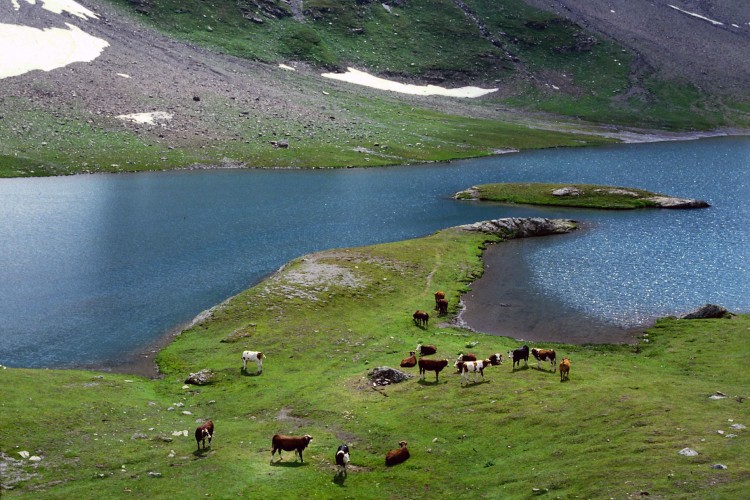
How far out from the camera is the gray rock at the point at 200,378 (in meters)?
48.2

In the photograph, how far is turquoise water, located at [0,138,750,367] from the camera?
211 ft

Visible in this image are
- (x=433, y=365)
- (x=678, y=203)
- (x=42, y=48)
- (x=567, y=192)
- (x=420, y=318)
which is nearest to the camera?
(x=433, y=365)

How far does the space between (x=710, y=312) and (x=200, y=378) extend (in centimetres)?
4515

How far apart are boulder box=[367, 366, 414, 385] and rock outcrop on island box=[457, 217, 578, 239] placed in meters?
55.5

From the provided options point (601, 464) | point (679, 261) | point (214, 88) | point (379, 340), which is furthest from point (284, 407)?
point (214, 88)

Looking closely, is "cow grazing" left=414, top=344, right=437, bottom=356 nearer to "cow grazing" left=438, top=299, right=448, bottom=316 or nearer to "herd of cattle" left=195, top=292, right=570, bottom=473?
"herd of cattle" left=195, top=292, right=570, bottom=473

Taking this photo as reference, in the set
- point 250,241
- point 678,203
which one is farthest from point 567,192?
point 250,241

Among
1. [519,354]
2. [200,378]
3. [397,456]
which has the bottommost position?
[200,378]

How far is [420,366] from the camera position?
45.0 meters

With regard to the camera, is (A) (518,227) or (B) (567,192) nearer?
(A) (518,227)

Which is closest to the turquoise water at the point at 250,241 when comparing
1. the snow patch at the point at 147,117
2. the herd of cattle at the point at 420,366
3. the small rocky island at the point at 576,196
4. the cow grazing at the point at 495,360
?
the small rocky island at the point at 576,196

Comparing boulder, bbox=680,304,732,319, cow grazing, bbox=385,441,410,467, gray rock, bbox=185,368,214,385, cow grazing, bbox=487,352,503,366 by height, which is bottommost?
gray rock, bbox=185,368,214,385

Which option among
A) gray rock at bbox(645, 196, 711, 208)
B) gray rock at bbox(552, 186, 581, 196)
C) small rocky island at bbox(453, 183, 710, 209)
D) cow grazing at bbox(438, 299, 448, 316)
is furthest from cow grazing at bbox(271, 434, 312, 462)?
gray rock at bbox(645, 196, 711, 208)

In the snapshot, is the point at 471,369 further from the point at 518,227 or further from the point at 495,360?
the point at 518,227
